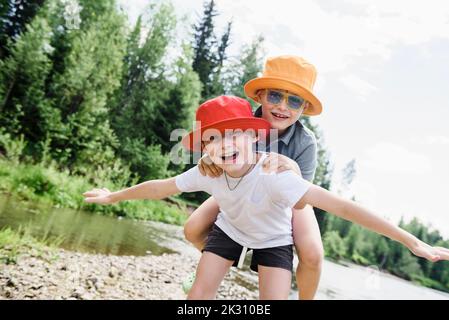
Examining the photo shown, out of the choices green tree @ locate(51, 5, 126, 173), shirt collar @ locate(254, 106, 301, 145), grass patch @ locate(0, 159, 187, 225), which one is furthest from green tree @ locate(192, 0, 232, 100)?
shirt collar @ locate(254, 106, 301, 145)

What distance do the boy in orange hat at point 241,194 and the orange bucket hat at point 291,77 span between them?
380 mm

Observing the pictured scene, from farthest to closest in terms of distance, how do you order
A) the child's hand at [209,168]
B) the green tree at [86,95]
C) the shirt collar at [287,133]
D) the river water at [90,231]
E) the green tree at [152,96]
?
the green tree at [152,96]
the green tree at [86,95]
the river water at [90,231]
the shirt collar at [287,133]
the child's hand at [209,168]

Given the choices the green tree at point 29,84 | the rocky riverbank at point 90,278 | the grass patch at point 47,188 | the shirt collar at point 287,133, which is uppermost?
the green tree at point 29,84

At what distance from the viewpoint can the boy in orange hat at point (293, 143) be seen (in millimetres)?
2416

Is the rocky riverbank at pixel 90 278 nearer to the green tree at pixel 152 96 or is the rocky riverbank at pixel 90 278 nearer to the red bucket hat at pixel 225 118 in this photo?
the red bucket hat at pixel 225 118

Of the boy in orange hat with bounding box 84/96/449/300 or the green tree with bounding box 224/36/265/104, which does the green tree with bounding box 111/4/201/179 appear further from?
the boy in orange hat with bounding box 84/96/449/300

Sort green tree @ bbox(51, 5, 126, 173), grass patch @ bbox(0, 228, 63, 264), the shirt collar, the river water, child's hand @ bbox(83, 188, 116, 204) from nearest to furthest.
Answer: child's hand @ bbox(83, 188, 116, 204) → the shirt collar → grass patch @ bbox(0, 228, 63, 264) → the river water → green tree @ bbox(51, 5, 126, 173)

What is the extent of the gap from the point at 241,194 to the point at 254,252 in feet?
1.23

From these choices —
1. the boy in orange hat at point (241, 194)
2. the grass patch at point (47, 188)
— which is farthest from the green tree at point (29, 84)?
the boy in orange hat at point (241, 194)

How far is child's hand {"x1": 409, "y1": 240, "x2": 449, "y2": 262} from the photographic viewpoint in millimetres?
1751

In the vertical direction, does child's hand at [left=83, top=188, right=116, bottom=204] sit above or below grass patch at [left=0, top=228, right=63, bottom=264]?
above

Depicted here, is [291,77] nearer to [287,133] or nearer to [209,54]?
[287,133]

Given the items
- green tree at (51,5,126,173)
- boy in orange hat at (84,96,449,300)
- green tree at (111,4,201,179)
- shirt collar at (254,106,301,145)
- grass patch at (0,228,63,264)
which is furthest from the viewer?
green tree at (111,4,201,179)

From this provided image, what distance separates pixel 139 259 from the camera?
7691 mm
